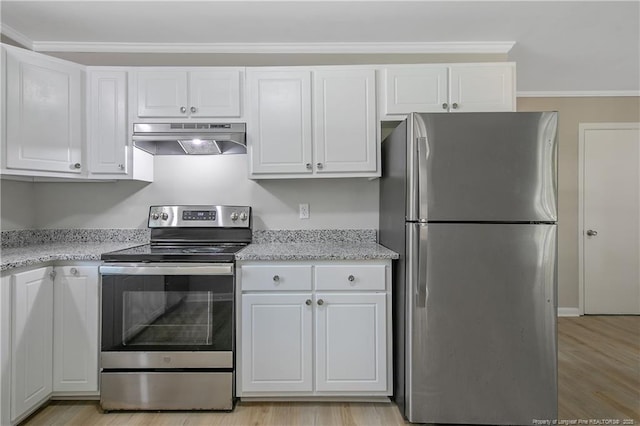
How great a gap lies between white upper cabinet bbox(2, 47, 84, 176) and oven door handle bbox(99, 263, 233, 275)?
809 mm

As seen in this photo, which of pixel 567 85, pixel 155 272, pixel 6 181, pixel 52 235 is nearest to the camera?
pixel 155 272

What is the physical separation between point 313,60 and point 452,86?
1.04 meters

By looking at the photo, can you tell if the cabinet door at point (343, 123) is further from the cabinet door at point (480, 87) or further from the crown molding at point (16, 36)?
the crown molding at point (16, 36)

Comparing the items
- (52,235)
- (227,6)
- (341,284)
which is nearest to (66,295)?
(52,235)

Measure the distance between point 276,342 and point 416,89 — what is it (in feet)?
6.22

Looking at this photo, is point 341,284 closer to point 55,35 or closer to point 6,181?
point 6,181

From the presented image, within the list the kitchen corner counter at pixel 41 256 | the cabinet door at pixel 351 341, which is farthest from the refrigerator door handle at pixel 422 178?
the kitchen corner counter at pixel 41 256

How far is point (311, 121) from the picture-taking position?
Answer: 2326mm

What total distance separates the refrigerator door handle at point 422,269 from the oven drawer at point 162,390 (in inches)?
47.8

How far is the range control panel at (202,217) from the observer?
101 inches

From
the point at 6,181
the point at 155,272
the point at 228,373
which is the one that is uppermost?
the point at 6,181

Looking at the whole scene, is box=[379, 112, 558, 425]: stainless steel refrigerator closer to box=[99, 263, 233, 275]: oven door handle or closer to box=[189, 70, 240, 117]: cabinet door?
box=[99, 263, 233, 275]: oven door handle

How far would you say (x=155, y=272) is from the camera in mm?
1995

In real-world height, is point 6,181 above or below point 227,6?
below
